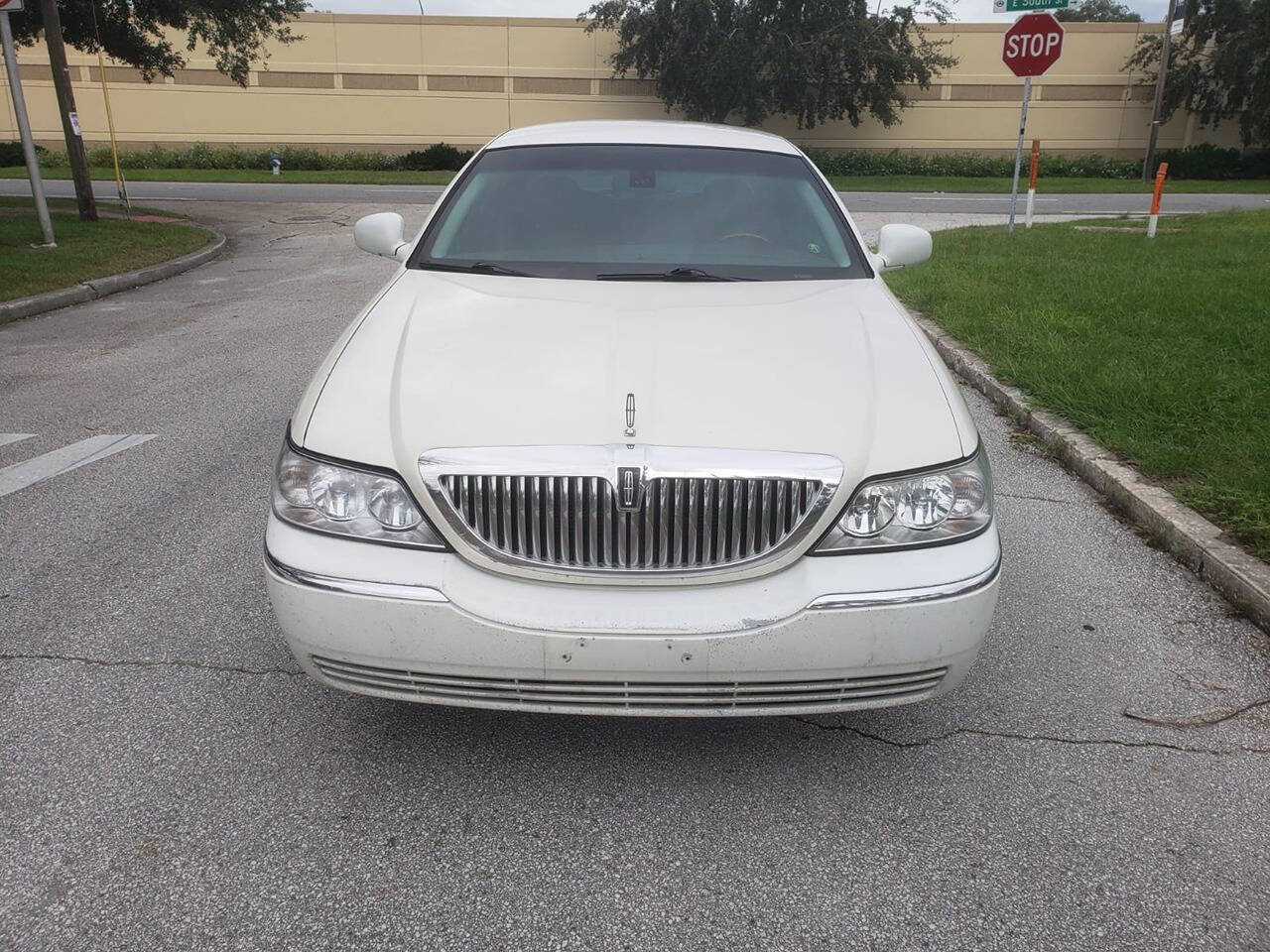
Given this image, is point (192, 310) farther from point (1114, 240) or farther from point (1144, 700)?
point (1114, 240)

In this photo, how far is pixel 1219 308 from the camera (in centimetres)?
751

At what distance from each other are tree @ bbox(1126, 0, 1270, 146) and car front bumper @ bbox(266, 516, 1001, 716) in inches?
1620

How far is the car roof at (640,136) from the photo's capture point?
4129 mm

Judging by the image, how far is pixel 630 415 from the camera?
238cm

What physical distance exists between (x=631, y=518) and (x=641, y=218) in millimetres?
1797

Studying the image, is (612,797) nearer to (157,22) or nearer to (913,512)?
(913,512)

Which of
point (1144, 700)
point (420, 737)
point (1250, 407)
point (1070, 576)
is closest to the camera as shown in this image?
point (420, 737)

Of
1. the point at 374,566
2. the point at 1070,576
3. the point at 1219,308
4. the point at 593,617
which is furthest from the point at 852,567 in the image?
the point at 1219,308

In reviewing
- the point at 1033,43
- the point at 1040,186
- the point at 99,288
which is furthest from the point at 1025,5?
the point at 1040,186

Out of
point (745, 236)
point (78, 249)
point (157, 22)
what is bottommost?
point (78, 249)

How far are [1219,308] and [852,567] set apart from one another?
6688 millimetres

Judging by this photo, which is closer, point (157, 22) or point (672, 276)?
point (672, 276)

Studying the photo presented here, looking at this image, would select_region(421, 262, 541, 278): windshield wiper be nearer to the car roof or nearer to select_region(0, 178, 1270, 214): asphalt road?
the car roof

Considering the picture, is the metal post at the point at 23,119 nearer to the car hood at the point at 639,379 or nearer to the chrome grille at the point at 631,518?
the car hood at the point at 639,379
